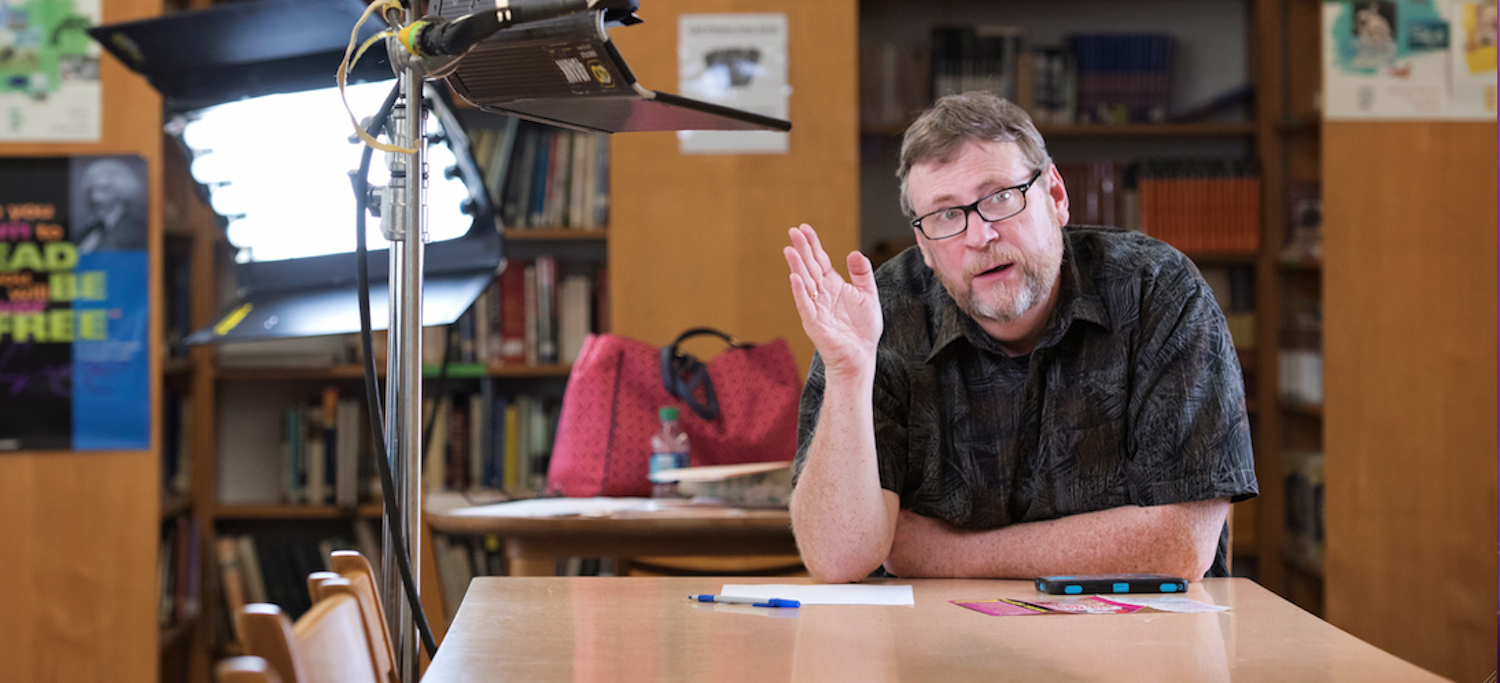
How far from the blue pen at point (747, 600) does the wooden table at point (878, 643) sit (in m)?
0.01

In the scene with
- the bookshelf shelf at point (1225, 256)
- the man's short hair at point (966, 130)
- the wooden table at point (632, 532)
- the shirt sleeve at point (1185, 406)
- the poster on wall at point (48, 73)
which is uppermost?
the poster on wall at point (48, 73)

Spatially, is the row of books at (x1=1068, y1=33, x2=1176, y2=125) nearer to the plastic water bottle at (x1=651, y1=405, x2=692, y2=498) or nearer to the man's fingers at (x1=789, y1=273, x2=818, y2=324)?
the plastic water bottle at (x1=651, y1=405, x2=692, y2=498)

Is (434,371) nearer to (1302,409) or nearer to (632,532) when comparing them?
(632,532)

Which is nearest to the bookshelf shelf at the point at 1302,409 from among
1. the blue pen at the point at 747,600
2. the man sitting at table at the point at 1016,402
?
the man sitting at table at the point at 1016,402

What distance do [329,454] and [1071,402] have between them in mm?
2326

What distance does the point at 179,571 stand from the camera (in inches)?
119

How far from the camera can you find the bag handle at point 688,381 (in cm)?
235

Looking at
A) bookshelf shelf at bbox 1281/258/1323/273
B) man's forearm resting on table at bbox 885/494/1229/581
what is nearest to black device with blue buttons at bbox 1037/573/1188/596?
man's forearm resting on table at bbox 885/494/1229/581

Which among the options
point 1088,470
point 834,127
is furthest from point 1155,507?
point 834,127

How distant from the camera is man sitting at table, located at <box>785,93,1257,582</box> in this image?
4.64 feet

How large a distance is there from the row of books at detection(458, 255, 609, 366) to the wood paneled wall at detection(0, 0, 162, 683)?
0.79 m

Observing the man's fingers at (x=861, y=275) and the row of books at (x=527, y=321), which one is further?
the row of books at (x=527, y=321)

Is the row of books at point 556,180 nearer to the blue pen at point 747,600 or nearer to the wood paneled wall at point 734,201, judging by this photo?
the wood paneled wall at point 734,201

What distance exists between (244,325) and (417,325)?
119cm
